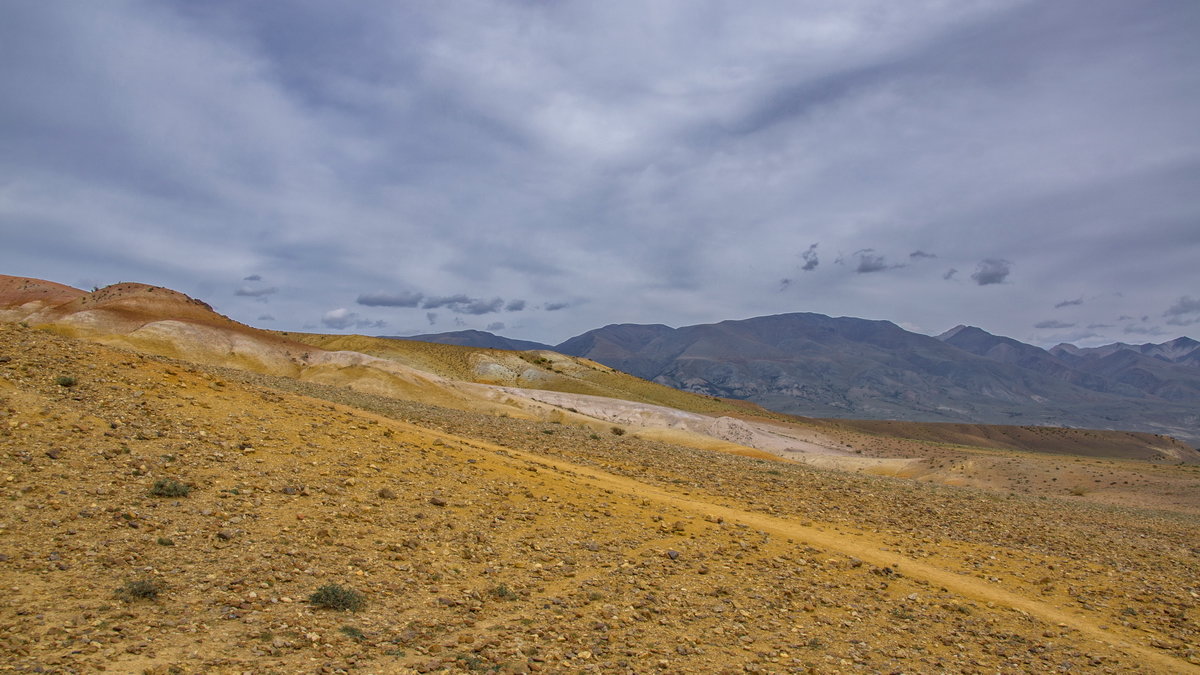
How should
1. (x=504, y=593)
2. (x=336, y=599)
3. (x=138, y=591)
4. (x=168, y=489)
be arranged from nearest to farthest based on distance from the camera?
1. (x=138, y=591)
2. (x=336, y=599)
3. (x=504, y=593)
4. (x=168, y=489)

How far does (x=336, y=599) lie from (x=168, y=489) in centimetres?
428

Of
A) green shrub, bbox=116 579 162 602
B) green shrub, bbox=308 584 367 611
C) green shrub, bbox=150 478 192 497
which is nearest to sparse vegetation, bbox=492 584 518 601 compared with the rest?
green shrub, bbox=308 584 367 611

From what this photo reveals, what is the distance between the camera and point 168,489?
10.4 metres

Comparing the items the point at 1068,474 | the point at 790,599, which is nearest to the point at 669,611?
the point at 790,599

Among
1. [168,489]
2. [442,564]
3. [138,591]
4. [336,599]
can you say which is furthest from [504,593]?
[168,489]

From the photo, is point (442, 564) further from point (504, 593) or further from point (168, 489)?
point (168, 489)

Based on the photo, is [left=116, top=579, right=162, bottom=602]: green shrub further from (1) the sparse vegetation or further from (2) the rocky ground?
(1) the sparse vegetation

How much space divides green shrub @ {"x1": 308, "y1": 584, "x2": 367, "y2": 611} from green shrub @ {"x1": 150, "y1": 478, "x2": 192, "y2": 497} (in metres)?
3.81

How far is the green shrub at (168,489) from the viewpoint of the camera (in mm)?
10367

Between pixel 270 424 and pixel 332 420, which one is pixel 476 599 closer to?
pixel 270 424

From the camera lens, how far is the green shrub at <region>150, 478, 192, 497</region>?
10367mm

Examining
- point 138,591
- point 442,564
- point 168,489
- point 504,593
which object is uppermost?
point 168,489

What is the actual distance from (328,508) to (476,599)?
12.6 ft

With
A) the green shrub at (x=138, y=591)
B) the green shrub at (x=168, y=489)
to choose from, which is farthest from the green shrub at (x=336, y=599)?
the green shrub at (x=168, y=489)
